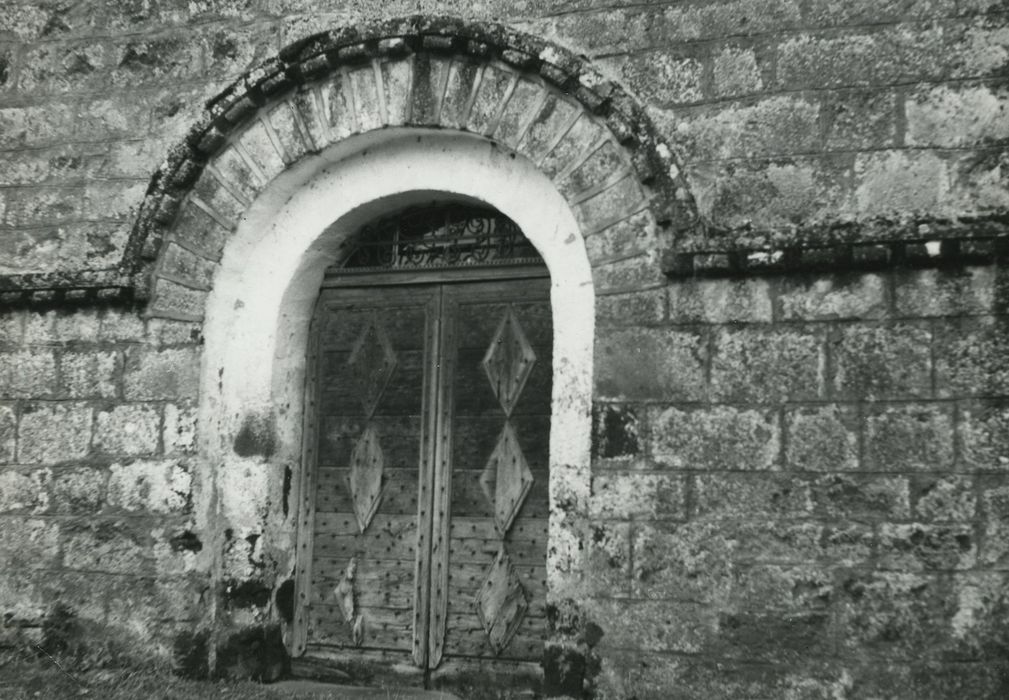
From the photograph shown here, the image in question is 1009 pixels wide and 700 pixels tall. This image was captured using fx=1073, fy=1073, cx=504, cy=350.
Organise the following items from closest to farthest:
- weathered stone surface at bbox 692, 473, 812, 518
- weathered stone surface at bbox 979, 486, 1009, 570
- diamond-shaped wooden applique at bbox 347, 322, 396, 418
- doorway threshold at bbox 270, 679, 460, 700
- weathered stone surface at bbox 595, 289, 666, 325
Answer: weathered stone surface at bbox 979, 486, 1009, 570 → weathered stone surface at bbox 692, 473, 812, 518 → weathered stone surface at bbox 595, 289, 666, 325 → doorway threshold at bbox 270, 679, 460, 700 → diamond-shaped wooden applique at bbox 347, 322, 396, 418

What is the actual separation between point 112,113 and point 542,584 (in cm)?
296

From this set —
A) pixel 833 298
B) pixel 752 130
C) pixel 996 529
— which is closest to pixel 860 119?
pixel 752 130

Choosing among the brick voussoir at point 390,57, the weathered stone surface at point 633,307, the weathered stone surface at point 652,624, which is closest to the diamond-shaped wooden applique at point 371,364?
the brick voussoir at point 390,57

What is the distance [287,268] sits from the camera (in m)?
4.90

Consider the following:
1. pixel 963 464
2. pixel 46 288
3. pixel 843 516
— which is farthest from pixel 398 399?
pixel 963 464

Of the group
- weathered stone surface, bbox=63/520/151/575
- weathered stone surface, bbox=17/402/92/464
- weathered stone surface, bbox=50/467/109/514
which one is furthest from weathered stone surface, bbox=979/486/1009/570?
weathered stone surface, bbox=17/402/92/464

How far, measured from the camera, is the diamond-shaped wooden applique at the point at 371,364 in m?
4.88

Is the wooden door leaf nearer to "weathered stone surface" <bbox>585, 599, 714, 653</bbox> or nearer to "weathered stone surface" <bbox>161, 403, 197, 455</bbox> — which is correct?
"weathered stone surface" <bbox>161, 403, 197, 455</bbox>

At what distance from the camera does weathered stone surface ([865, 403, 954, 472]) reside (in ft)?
12.2

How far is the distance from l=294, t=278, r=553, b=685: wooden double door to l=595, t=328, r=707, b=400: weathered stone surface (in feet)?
1.70

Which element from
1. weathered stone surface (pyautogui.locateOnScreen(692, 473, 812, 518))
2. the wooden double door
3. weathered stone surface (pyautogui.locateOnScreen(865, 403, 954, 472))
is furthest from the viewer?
the wooden double door

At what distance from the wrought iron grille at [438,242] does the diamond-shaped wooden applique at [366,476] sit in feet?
2.60

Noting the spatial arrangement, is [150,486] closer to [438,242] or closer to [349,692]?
[349,692]

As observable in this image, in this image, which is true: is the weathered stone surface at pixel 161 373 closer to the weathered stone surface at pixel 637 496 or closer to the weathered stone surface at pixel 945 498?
the weathered stone surface at pixel 637 496
